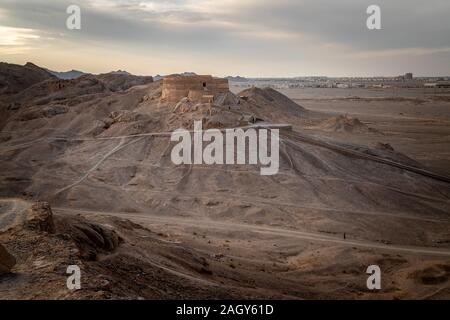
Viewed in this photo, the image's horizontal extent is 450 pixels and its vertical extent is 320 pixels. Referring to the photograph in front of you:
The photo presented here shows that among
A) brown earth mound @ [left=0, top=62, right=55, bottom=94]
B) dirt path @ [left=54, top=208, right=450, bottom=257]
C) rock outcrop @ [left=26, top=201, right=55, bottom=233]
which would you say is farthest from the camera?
brown earth mound @ [left=0, top=62, right=55, bottom=94]

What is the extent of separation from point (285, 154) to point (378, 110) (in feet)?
187

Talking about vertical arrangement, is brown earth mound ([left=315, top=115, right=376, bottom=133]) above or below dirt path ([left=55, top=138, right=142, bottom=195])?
above

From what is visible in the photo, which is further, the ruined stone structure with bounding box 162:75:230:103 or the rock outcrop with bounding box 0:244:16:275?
the ruined stone structure with bounding box 162:75:230:103

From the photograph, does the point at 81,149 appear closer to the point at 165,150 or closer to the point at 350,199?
the point at 165,150

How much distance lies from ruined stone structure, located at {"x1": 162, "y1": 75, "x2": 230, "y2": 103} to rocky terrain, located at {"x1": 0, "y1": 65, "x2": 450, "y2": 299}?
126 cm

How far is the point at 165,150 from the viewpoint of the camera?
3325 centimetres

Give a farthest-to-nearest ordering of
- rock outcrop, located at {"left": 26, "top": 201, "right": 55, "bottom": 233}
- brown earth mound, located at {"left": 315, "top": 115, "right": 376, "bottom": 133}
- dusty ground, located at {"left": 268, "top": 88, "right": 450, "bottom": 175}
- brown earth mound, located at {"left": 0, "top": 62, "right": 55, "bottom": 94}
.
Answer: brown earth mound, located at {"left": 0, "top": 62, "right": 55, "bottom": 94}, brown earth mound, located at {"left": 315, "top": 115, "right": 376, "bottom": 133}, dusty ground, located at {"left": 268, "top": 88, "right": 450, "bottom": 175}, rock outcrop, located at {"left": 26, "top": 201, "right": 55, "bottom": 233}

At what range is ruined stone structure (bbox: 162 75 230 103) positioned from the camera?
41.6 m

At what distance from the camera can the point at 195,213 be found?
2555 cm

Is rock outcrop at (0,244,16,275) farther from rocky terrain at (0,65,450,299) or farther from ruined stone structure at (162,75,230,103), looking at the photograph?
ruined stone structure at (162,75,230,103)

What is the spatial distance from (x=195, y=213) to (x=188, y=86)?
758 inches

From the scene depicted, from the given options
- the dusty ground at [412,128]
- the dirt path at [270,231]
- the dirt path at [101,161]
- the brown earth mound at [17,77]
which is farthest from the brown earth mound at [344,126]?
the brown earth mound at [17,77]

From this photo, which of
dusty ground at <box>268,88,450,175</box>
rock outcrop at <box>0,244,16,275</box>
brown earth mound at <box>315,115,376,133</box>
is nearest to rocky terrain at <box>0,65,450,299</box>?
rock outcrop at <box>0,244,16,275</box>

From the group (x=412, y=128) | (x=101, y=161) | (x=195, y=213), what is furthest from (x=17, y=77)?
(x=412, y=128)
